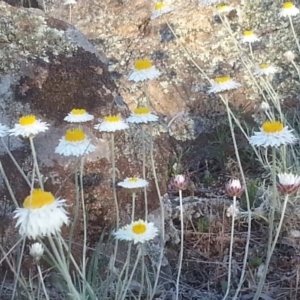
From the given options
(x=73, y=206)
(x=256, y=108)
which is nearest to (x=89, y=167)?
(x=73, y=206)

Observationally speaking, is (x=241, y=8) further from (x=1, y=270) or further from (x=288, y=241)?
(x=1, y=270)

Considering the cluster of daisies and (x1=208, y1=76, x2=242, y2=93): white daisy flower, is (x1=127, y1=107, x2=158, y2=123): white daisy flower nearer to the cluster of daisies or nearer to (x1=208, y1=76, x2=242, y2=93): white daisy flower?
the cluster of daisies

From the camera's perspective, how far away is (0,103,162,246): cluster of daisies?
4.25ft

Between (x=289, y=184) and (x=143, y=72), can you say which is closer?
(x=289, y=184)

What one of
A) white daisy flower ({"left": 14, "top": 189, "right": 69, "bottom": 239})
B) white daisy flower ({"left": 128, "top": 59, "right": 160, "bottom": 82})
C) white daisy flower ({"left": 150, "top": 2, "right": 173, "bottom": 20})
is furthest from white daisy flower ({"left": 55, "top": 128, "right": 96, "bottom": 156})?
white daisy flower ({"left": 150, "top": 2, "right": 173, "bottom": 20})

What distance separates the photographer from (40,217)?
131 centimetres

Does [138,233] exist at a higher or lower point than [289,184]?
lower

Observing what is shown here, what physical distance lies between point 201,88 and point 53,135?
1.50 meters

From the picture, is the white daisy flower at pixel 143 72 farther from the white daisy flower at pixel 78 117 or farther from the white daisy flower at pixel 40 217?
the white daisy flower at pixel 40 217

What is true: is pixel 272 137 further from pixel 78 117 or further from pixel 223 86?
pixel 78 117

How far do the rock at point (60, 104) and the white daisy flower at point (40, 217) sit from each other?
75 cm

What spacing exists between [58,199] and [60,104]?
2.34ft

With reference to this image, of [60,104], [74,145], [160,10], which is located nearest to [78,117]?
[74,145]

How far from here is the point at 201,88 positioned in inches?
142
